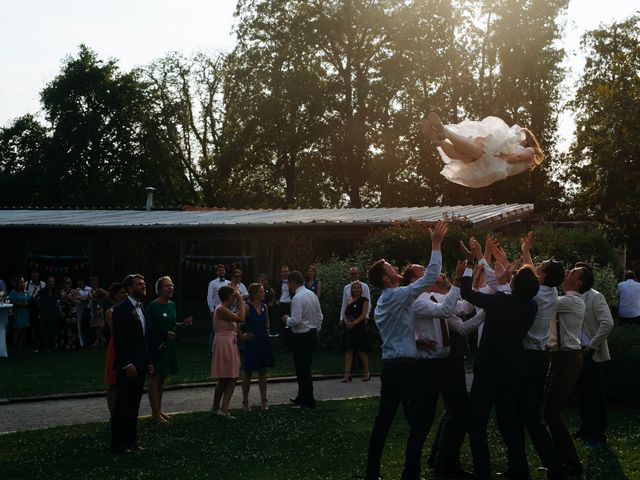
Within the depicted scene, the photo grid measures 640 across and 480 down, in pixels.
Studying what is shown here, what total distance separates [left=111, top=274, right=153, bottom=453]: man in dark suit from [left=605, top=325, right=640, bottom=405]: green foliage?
6.99 m

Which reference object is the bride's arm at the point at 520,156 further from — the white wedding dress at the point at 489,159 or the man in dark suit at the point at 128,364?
the man in dark suit at the point at 128,364

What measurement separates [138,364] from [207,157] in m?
47.9

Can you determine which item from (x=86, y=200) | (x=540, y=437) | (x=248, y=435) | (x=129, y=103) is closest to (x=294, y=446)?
(x=248, y=435)

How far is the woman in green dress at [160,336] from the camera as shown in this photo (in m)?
12.5

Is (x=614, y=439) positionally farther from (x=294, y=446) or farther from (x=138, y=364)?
(x=138, y=364)

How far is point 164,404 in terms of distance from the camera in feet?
48.6

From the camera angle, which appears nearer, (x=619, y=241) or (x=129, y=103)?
(x=619, y=241)

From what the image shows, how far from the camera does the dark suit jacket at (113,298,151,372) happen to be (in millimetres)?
11000

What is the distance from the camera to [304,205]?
50312 millimetres

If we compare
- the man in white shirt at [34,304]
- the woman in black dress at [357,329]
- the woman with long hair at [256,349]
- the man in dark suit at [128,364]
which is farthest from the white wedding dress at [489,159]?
the man in white shirt at [34,304]

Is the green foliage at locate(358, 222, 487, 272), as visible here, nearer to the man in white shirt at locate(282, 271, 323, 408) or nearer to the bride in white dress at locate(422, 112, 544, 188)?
the man in white shirt at locate(282, 271, 323, 408)

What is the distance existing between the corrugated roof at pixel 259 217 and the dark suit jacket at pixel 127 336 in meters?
14.1

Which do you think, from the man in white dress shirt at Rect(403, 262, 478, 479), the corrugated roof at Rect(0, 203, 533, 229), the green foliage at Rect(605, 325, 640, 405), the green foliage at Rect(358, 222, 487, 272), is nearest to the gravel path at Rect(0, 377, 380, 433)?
the green foliage at Rect(605, 325, 640, 405)

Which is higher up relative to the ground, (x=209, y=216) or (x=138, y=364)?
(x=209, y=216)
